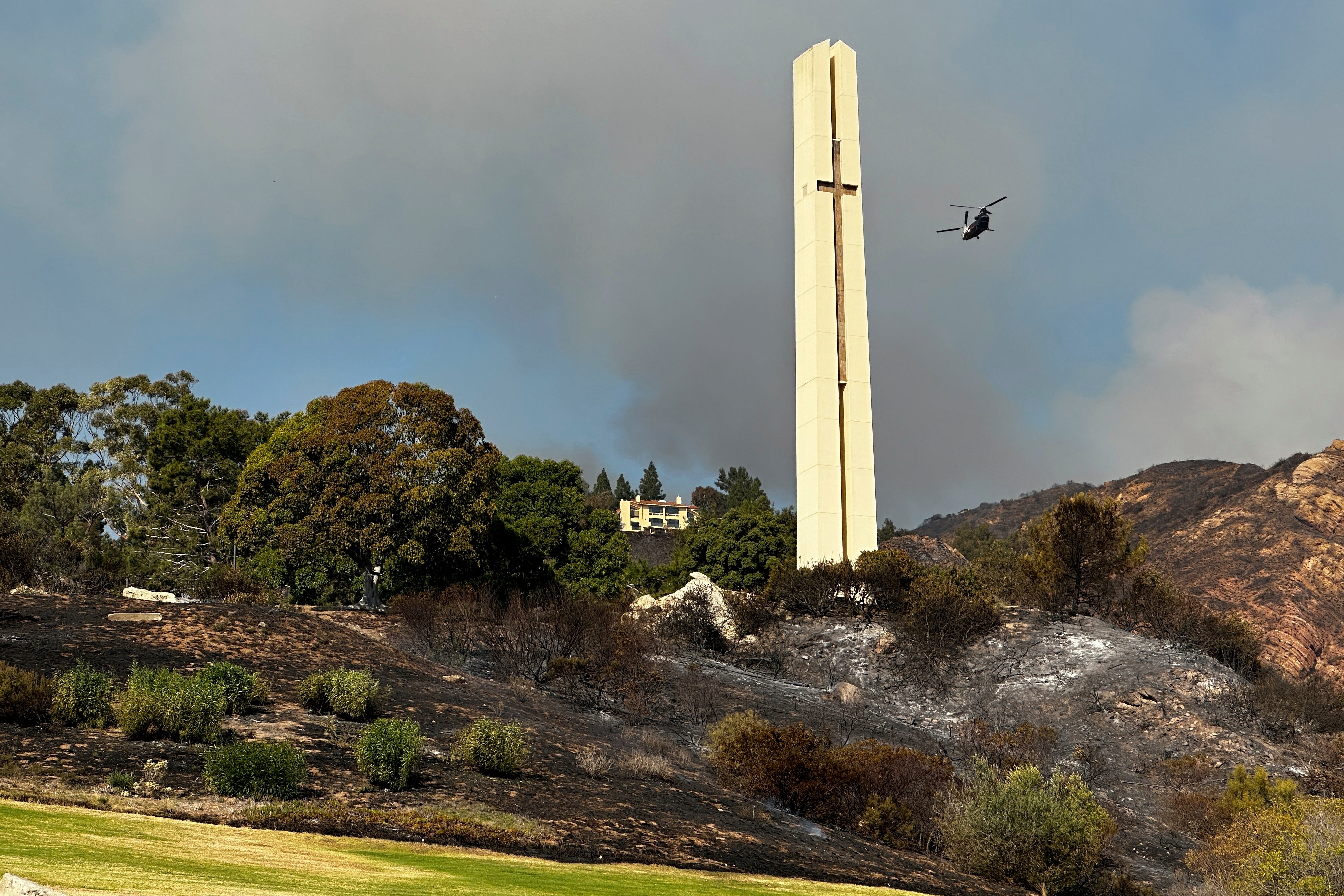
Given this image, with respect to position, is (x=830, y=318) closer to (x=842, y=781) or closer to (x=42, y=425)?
(x=842, y=781)

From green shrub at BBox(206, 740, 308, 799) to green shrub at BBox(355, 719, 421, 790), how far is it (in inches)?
42.5

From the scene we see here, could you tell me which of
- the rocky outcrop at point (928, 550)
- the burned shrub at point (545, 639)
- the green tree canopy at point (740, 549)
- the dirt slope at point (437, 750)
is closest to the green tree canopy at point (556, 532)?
the green tree canopy at point (740, 549)

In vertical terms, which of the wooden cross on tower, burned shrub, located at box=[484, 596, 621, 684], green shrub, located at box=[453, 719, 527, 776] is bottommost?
green shrub, located at box=[453, 719, 527, 776]

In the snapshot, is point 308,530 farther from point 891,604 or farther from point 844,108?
point 844,108

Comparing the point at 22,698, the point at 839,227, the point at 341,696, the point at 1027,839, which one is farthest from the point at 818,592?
the point at 22,698

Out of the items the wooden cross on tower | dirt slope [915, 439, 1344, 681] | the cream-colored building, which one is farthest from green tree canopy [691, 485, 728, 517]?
the wooden cross on tower

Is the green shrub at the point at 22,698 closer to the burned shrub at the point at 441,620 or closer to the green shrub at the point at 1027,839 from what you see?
the burned shrub at the point at 441,620

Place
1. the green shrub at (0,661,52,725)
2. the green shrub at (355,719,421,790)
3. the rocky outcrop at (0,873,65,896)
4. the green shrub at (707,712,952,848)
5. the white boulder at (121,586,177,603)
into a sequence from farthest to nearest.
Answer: the white boulder at (121,586,177,603) → the green shrub at (707,712,952,848) → the green shrub at (0,661,52,725) → the green shrub at (355,719,421,790) → the rocky outcrop at (0,873,65,896)

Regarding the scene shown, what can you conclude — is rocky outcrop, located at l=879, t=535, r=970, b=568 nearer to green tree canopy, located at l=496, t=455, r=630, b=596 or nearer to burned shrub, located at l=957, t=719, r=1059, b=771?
green tree canopy, located at l=496, t=455, r=630, b=596

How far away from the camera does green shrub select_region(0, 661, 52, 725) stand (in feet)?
50.3

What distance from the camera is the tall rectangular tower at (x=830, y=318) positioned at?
135ft

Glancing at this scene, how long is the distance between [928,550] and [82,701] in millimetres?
70409

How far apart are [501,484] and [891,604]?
21408 millimetres

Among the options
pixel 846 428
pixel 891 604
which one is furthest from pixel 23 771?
pixel 846 428
